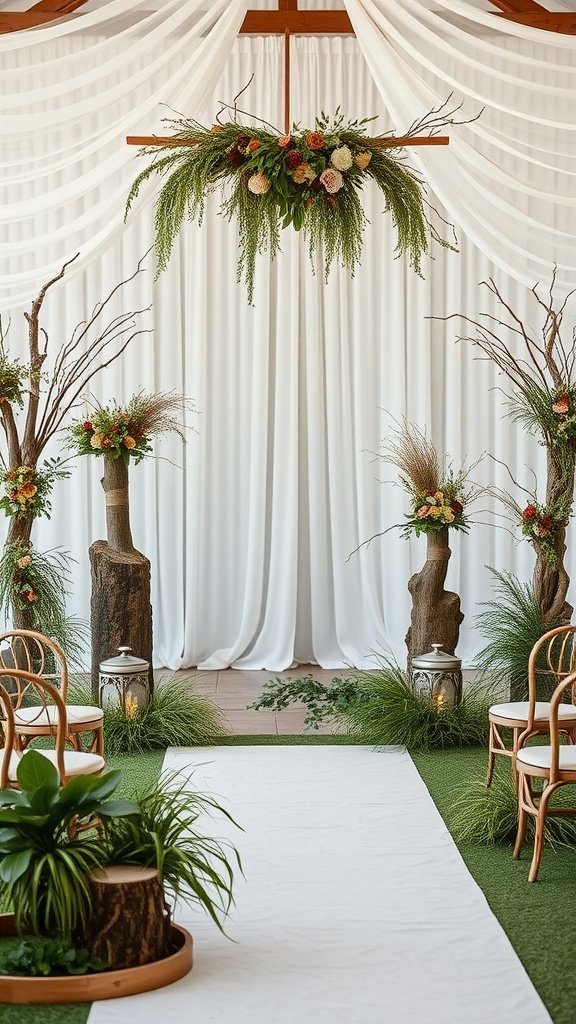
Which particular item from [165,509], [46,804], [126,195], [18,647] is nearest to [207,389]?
[165,509]

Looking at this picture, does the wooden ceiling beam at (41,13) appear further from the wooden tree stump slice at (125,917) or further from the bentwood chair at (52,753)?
the wooden tree stump slice at (125,917)

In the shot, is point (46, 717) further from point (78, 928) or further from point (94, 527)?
point (94, 527)

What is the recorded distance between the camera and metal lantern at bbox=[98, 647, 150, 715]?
6.06 meters

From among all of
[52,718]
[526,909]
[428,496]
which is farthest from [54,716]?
[428,496]

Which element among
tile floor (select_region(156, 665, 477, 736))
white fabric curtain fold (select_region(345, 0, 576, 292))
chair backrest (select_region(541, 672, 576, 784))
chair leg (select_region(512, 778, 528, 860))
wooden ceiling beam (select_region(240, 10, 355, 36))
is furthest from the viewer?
wooden ceiling beam (select_region(240, 10, 355, 36))

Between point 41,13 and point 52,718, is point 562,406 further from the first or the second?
point 41,13

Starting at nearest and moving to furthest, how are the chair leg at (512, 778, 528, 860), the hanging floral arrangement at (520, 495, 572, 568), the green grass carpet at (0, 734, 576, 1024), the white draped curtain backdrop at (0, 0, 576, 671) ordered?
the green grass carpet at (0, 734, 576, 1024)
the chair leg at (512, 778, 528, 860)
the hanging floral arrangement at (520, 495, 572, 568)
the white draped curtain backdrop at (0, 0, 576, 671)

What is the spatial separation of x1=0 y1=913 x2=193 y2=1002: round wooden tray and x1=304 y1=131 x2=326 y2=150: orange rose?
2.56 metres

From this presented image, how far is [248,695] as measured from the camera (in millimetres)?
7578

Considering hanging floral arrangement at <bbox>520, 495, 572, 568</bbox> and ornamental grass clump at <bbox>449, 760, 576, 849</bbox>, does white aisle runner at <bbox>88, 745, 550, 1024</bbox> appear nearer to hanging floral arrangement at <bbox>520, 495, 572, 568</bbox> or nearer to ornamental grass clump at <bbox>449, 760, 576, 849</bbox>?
ornamental grass clump at <bbox>449, 760, 576, 849</bbox>

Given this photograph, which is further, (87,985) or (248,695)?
(248,695)

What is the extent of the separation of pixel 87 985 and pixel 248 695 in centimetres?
443

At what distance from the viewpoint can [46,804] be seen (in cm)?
330

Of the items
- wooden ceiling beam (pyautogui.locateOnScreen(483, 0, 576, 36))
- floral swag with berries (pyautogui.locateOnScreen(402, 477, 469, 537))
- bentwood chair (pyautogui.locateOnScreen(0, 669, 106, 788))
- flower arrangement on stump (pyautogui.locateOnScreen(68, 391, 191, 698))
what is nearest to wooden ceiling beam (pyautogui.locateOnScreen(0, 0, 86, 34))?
wooden ceiling beam (pyautogui.locateOnScreen(483, 0, 576, 36))
